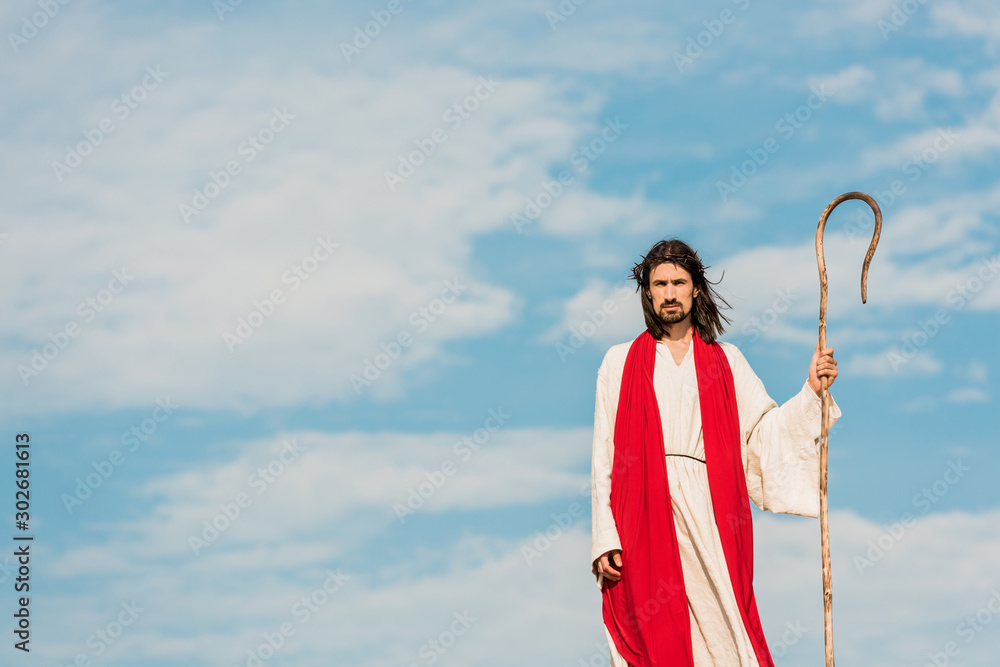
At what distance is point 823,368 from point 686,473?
120 centimetres

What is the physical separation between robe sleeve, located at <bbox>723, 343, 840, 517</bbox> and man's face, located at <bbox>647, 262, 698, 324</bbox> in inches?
22.7

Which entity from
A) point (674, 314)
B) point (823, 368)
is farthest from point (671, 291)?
point (823, 368)

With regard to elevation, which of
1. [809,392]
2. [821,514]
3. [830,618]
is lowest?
[830,618]

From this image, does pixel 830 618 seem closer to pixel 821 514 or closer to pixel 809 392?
pixel 821 514

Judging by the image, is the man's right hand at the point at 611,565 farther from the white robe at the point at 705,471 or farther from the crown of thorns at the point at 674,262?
the crown of thorns at the point at 674,262

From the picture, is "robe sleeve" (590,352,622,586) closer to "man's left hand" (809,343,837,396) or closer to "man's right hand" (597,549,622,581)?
"man's right hand" (597,549,622,581)

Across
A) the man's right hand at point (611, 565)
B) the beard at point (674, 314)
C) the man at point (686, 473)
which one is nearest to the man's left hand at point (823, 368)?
the man at point (686, 473)

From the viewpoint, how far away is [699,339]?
10336 mm

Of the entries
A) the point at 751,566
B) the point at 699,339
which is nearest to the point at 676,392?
the point at 699,339

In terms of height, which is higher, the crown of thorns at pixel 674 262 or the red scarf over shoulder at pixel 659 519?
the crown of thorns at pixel 674 262

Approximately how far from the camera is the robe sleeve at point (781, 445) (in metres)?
9.91

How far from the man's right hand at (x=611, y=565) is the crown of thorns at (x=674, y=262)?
2007mm

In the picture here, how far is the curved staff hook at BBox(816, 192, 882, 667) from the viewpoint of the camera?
30.1ft

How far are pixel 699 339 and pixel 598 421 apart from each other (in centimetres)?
96
